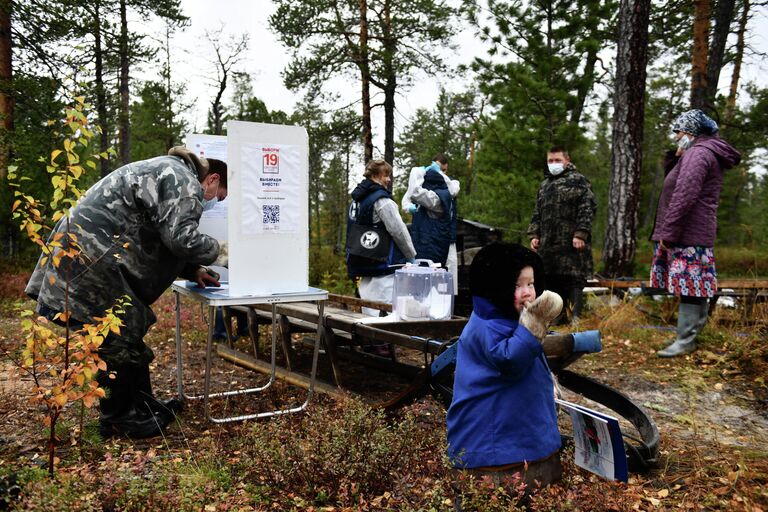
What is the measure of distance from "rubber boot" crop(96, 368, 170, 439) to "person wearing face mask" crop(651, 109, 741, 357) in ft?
14.7

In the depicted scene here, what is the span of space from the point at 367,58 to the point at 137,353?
13.3 m

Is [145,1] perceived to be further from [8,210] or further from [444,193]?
[444,193]

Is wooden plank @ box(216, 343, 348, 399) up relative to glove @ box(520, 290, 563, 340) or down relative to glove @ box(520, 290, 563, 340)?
down

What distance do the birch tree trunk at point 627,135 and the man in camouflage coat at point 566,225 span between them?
2265 millimetres

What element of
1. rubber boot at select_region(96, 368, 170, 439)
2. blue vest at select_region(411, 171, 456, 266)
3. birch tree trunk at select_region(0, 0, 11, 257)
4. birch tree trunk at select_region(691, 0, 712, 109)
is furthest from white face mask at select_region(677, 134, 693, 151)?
birch tree trunk at select_region(0, 0, 11, 257)

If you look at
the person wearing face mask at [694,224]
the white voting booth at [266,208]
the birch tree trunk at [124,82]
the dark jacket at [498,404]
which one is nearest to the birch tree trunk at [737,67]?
the person wearing face mask at [694,224]

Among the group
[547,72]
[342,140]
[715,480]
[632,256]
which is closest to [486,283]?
[715,480]

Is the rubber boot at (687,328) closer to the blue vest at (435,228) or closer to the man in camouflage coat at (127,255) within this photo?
the blue vest at (435,228)

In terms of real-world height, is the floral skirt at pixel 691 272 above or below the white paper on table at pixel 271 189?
below

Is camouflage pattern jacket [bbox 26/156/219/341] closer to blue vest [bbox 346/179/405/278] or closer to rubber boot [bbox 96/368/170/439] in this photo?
rubber boot [bbox 96/368/170/439]

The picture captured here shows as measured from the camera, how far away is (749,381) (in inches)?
194

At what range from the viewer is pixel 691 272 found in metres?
5.38

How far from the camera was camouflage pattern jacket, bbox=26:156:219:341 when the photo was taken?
353 cm

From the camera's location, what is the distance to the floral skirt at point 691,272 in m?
5.36
